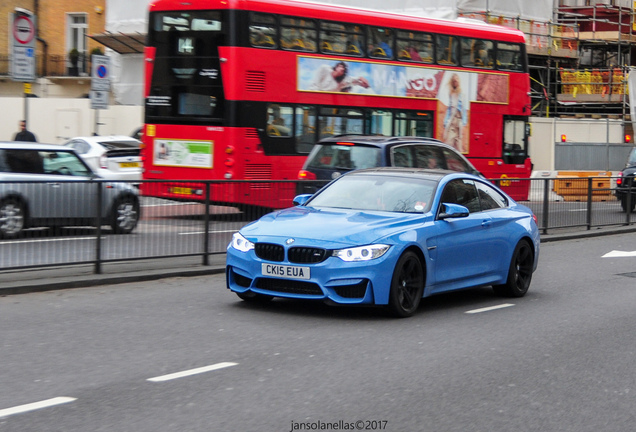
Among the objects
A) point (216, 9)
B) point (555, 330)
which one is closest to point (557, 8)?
point (216, 9)

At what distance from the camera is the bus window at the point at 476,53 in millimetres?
23297

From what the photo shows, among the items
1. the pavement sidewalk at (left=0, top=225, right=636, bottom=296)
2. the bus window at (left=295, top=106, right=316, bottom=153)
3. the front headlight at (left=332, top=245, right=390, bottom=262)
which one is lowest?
the pavement sidewalk at (left=0, top=225, right=636, bottom=296)

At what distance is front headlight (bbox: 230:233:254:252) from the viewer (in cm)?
952

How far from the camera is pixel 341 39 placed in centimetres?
2052

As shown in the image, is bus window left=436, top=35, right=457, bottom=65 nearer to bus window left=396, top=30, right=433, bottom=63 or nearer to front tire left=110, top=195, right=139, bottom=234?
bus window left=396, top=30, right=433, bottom=63

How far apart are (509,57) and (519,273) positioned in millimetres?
14117

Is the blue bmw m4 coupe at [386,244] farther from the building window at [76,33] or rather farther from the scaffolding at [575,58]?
the building window at [76,33]

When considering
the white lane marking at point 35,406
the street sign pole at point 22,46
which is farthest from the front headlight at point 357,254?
the street sign pole at point 22,46

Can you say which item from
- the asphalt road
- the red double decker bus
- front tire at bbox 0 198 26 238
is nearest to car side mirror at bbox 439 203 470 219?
the asphalt road

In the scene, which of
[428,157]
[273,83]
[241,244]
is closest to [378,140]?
[428,157]

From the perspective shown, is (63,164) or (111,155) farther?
(111,155)

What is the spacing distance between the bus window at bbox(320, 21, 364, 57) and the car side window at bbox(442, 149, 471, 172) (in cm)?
475

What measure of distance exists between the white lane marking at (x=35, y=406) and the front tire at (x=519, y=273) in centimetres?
636

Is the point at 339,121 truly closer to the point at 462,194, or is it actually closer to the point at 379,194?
the point at 462,194
